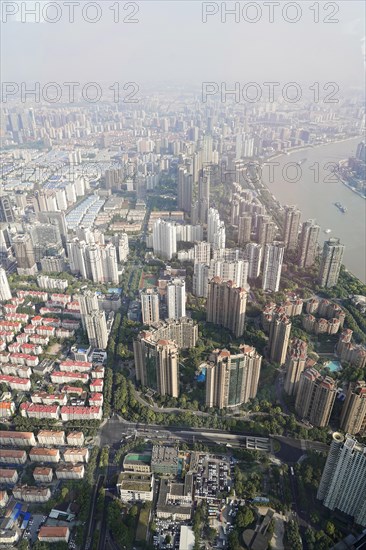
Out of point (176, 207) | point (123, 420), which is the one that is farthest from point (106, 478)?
point (176, 207)

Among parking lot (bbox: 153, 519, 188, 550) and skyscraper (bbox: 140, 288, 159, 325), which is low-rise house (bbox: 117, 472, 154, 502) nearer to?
parking lot (bbox: 153, 519, 188, 550)

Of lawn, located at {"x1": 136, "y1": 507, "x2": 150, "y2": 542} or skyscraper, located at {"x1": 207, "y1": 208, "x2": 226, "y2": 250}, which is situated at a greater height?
skyscraper, located at {"x1": 207, "y1": 208, "x2": 226, "y2": 250}

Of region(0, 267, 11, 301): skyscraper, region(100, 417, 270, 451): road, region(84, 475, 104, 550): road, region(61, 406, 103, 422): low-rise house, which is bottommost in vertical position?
region(84, 475, 104, 550): road

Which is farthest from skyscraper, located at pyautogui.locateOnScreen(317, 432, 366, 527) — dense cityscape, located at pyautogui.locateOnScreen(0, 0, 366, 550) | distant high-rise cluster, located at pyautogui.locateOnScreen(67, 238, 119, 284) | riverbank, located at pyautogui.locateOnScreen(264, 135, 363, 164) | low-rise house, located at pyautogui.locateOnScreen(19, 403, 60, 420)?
riverbank, located at pyautogui.locateOnScreen(264, 135, 363, 164)

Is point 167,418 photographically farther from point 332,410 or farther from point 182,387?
point 332,410

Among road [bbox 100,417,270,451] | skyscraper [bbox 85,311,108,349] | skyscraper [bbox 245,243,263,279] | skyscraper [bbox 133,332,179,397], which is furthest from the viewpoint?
skyscraper [bbox 245,243,263,279]

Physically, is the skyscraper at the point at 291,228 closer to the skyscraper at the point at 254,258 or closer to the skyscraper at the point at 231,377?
the skyscraper at the point at 254,258

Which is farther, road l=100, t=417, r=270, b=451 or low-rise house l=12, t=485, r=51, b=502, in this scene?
road l=100, t=417, r=270, b=451
